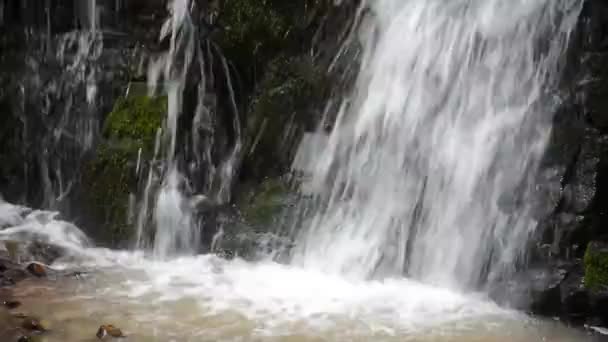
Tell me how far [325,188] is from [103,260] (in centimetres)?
243

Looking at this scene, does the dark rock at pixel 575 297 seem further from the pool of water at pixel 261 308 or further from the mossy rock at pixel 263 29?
the mossy rock at pixel 263 29

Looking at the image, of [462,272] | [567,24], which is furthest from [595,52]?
[462,272]

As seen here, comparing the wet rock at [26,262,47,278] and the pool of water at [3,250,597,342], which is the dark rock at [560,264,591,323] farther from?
the wet rock at [26,262,47,278]

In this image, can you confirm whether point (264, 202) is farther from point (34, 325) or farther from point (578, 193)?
point (578, 193)

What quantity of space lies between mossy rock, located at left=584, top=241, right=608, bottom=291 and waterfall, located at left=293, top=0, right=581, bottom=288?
22.3 inches

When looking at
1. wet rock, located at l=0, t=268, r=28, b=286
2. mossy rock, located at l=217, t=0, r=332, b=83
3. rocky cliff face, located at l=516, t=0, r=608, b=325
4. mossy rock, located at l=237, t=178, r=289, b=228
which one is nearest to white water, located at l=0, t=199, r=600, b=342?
wet rock, located at l=0, t=268, r=28, b=286

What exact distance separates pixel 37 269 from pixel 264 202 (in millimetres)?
2359

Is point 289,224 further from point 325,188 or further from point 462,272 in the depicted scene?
point 462,272

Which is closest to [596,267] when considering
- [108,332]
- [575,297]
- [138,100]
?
[575,297]

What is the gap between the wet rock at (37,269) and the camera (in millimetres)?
6168

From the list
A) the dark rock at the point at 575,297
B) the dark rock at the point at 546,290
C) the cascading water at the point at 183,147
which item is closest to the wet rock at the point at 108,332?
the cascading water at the point at 183,147

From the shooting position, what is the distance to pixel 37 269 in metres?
6.21

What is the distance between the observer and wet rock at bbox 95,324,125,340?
15.6ft

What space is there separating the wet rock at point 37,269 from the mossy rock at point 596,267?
15.5ft
